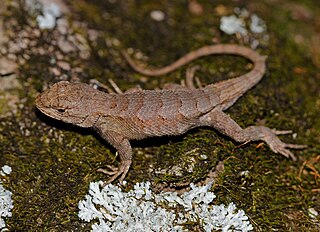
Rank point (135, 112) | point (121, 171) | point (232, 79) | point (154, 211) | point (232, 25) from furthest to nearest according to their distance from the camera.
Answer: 1. point (232, 25)
2. point (232, 79)
3. point (135, 112)
4. point (121, 171)
5. point (154, 211)

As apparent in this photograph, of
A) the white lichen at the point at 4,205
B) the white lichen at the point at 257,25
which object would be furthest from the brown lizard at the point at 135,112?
the white lichen at the point at 257,25

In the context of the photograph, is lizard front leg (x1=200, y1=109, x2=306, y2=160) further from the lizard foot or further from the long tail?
the lizard foot

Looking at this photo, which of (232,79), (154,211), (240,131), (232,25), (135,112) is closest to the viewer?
(154,211)

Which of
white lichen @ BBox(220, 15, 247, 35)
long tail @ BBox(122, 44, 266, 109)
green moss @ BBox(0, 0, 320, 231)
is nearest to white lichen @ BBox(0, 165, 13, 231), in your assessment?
green moss @ BBox(0, 0, 320, 231)

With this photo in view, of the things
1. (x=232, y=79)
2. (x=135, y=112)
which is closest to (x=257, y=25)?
(x=232, y=79)

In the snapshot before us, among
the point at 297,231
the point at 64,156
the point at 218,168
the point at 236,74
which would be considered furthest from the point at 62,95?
the point at 297,231

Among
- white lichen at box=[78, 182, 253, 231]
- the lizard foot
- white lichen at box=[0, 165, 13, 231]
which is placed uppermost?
the lizard foot

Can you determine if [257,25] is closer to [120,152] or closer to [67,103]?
[120,152]

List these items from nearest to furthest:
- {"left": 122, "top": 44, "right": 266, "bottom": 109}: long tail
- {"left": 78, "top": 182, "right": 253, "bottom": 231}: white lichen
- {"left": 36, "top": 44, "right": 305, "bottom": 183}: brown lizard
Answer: {"left": 78, "top": 182, "right": 253, "bottom": 231}: white lichen
{"left": 36, "top": 44, "right": 305, "bottom": 183}: brown lizard
{"left": 122, "top": 44, "right": 266, "bottom": 109}: long tail
